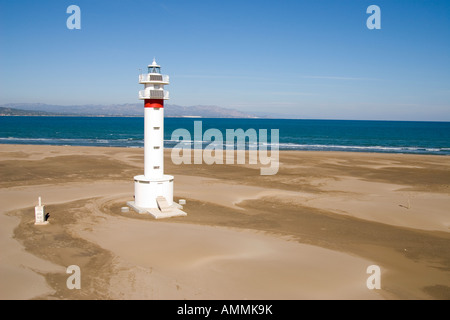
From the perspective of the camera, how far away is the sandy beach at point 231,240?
9.16 meters

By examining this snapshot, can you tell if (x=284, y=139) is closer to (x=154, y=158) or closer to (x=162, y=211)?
(x=154, y=158)

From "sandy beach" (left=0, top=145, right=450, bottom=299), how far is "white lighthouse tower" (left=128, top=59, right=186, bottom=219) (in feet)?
2.68

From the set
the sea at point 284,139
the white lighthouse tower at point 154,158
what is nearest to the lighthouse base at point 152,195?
the white lighthouse tower at point 154,158

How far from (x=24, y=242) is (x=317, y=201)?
13.2 metres

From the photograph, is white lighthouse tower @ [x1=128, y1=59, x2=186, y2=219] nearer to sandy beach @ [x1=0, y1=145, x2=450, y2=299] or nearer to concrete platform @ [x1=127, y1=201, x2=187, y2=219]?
concrete platform @ [x1=127, y1=201, x2=187, y2=219]

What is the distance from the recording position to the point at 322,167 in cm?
3080

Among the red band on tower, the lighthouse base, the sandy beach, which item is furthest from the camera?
the lighthouse base

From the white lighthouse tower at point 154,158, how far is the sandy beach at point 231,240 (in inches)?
32.1

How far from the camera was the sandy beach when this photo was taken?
9156 mm

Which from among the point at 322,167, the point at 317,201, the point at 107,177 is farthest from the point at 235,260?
the point at 322,167

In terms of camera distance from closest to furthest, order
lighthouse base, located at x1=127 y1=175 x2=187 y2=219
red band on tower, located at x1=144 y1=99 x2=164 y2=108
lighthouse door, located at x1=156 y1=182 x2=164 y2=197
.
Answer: red band on tower, located at x1=144 y1=99 x2=164 y2=108, lighthouse base, located at x1=127 y1=175 x2=187 y2=219, lighthouse door, located at x1=156 y1=182 x2=164 y2=197

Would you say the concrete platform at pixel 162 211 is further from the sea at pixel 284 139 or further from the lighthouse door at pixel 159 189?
the sea at pixel 284 139

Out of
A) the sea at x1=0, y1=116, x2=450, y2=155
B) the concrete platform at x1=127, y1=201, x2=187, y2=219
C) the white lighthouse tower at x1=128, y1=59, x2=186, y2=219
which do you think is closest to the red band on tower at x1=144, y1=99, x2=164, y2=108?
the white lighthouse tower at x1=128, y1=59, x2=186, y2=219
